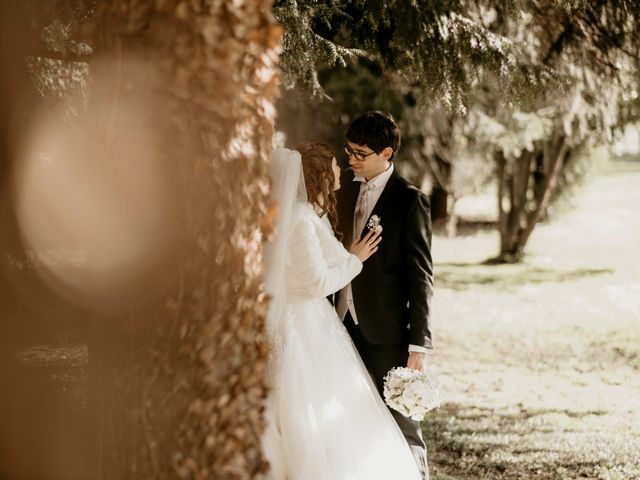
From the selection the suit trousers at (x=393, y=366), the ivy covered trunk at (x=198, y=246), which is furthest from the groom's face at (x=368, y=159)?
the ivy covered trunk at (x=198, y=246)

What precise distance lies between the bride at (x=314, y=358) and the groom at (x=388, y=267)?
0.77ft

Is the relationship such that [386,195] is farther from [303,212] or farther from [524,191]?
[524,191]

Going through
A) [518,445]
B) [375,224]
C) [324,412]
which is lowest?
[518,445]

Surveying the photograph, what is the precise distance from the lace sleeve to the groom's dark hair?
0.70m

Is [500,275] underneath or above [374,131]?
underneath

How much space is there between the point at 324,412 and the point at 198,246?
55.7 inches

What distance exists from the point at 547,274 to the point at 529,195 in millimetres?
2991

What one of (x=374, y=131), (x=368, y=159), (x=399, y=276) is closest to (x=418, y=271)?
(x=399, y=276)

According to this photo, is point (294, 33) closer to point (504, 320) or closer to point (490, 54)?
point (490, 54)

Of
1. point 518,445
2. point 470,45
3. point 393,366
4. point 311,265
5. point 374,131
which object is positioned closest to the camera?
point 311,265

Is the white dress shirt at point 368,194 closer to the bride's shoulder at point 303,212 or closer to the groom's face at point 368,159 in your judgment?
the groom's face at point 368,159

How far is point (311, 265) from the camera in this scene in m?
3.59

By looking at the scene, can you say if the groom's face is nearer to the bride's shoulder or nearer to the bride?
the bride

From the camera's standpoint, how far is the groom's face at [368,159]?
13.6 feet
